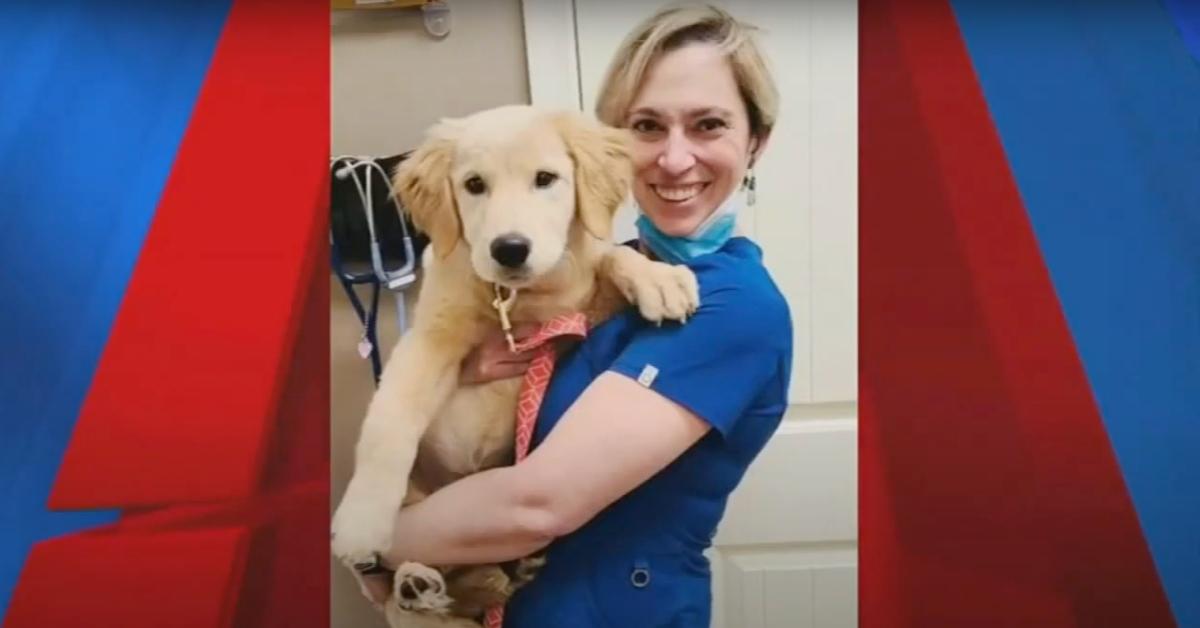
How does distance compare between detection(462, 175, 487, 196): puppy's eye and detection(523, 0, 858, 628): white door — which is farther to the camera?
detection(523, 0, 858, 628): white door

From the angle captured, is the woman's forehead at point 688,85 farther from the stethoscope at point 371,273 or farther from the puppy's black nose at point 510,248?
the stethoscope at point 371,273

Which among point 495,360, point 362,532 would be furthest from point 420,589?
point 495,360

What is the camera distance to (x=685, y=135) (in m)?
1.35

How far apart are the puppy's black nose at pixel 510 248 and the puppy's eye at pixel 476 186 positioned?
7 centimetres

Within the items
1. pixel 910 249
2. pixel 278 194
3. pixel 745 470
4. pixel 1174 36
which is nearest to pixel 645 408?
pixel 745 470

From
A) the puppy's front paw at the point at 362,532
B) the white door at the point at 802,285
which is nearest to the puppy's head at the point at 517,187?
the white door at the point at 802,285

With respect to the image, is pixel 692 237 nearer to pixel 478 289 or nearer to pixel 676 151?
pixel 676 151

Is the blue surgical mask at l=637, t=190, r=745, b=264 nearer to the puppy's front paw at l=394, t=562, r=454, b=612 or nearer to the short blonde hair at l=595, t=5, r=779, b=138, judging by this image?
the short blonde hair at l=595, t=5, r=779, b=138

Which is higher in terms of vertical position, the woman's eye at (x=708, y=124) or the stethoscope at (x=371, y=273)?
the woman's eye at (x=708, y=124)

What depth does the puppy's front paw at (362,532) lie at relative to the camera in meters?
1.30

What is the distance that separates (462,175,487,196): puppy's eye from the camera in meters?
1.30

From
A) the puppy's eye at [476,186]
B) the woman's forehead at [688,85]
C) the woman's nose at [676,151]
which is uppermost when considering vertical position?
the woman's forehead at [688,85]

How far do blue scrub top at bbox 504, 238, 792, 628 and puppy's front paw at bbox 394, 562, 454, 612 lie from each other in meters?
0.09

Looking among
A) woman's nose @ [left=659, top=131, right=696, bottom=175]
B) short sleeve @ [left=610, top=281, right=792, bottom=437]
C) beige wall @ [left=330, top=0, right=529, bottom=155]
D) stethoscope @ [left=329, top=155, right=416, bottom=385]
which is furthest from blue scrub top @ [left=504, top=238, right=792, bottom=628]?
beige wall @ [left=330, top=0, right=529, bottom=155]
